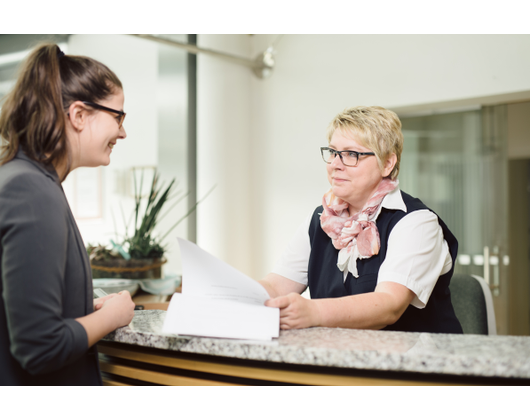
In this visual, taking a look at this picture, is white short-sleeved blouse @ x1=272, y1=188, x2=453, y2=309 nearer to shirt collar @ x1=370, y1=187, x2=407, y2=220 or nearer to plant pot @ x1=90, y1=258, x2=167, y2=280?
shirt collar @ x1=370, y1=187, x2=407, y2=220

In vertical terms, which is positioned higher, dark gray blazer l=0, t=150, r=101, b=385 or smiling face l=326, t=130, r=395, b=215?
smiling face l=326, t=130, r=395, b=215

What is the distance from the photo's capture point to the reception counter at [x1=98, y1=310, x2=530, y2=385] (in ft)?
2.63

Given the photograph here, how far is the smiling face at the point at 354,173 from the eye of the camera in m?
1.49

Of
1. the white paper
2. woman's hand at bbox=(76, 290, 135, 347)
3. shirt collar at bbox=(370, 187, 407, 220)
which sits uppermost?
shirt collar at bbox=(370, 187, 407, 220)

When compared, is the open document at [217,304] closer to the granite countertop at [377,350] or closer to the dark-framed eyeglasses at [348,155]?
the granite countertop at [377,350]

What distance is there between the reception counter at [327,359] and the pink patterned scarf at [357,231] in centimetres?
47

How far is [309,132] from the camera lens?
3.89 metres

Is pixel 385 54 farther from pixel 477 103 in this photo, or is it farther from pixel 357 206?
pixel 357 206

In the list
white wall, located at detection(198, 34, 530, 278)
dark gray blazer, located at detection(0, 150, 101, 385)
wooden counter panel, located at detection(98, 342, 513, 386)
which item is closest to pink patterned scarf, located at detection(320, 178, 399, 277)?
wooden counter panel, located at detection(98, 342, 513, 386)

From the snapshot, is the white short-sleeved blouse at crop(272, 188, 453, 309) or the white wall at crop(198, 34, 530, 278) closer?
the white short-sleeved blouse at crop(272, 188, 453, 309)

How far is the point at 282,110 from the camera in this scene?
405 centimetres
